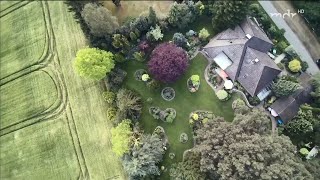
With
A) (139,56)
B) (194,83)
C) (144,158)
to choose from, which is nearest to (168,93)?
(194,83)

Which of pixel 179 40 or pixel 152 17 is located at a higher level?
pixel 152 17

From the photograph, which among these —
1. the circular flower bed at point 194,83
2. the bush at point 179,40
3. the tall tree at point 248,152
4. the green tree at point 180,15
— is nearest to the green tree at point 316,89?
the tall tree at point 248,152

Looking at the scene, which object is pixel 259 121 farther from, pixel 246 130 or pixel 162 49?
pixel 162 49

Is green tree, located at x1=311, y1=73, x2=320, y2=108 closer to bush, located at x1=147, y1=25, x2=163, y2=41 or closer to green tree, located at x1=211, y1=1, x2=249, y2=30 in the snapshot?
green tree, located at x1=211, y1=1, x2=249, y2=30

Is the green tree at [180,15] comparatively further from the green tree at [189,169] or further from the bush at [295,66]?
the green tree at [189,169]

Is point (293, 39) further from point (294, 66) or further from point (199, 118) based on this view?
point (199, 118)

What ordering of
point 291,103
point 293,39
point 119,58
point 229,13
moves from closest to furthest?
point 291,103 → point 229,13 → point 119,58 → point 293,39
